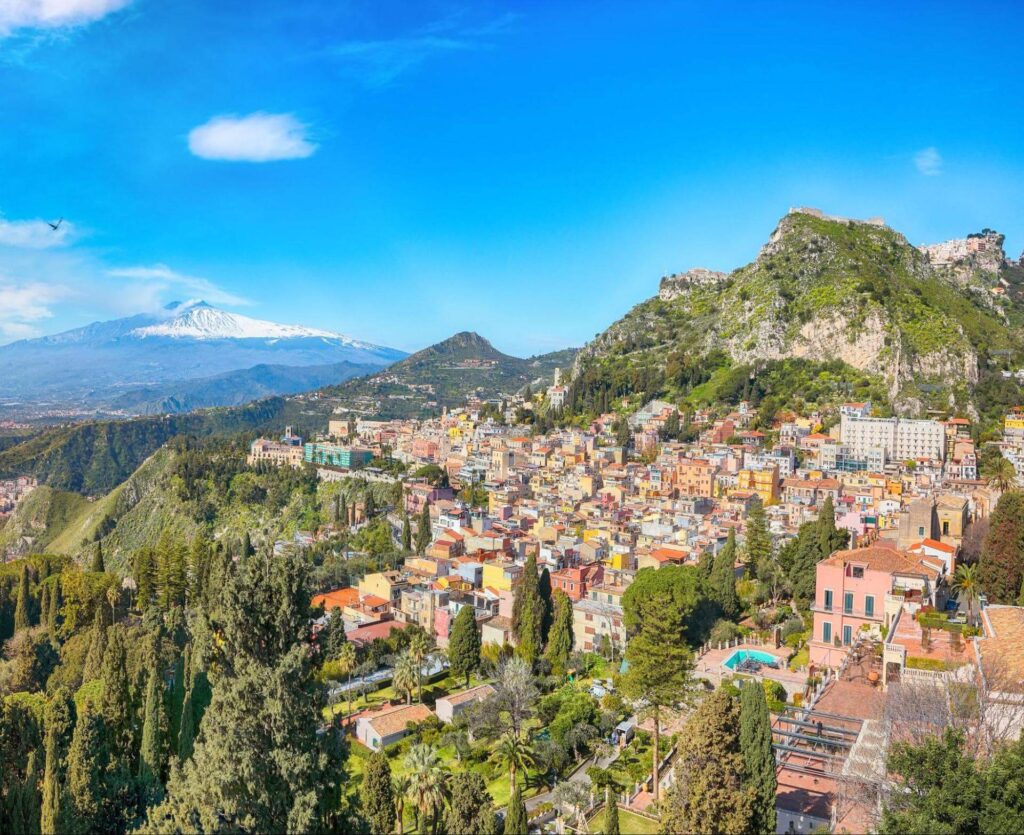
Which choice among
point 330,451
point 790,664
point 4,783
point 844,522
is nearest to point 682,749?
point 790,664

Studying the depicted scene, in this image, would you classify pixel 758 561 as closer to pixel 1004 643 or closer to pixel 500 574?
pixel 500 574

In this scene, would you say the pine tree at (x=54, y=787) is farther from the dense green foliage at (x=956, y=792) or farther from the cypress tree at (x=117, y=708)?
the dense green foliage at (x=956, y=792)

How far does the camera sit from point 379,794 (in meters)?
18.4

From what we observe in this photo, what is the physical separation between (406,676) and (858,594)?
→ 15924 mm

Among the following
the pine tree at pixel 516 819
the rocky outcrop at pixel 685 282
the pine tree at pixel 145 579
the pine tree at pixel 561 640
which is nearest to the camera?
the pine tree at pixel 516 819

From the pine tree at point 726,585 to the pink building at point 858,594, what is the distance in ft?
16.2

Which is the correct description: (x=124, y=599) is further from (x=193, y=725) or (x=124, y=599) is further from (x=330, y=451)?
(x=330, y=451)

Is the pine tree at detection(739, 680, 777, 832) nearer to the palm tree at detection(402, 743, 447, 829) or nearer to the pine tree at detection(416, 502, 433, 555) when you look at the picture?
the palm tree at detection(402, 743, 447, 829)

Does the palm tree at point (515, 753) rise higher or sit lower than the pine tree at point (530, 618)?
lower

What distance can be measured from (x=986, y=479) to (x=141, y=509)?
238 feet

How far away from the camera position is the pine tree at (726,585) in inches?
1230

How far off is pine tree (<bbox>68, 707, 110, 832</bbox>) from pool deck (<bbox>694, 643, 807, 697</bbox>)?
16930 mm

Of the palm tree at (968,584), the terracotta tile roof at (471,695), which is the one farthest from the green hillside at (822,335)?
the terracotta tile roof at (471,695)

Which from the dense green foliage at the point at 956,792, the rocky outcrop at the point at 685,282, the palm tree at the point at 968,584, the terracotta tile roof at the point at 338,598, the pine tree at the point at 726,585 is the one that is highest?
the rocky outcrop at the point at 685,282
